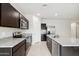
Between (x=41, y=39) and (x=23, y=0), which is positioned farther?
(x=41, y=39)

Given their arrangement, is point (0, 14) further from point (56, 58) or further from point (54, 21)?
point (54, 21)

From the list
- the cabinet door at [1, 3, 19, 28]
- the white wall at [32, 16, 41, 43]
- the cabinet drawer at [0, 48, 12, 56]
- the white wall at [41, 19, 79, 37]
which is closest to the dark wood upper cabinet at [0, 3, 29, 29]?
the cabinet door at [1, 3, 19, 28]

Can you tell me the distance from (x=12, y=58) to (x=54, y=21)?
9720 mm

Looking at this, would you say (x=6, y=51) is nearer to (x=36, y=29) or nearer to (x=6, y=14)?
(x=6, y=14)

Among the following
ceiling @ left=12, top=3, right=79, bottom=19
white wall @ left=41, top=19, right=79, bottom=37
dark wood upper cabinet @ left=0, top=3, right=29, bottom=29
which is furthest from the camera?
white wall @ left=41, top=19, right=79, bottom=37

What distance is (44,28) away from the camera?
32.2 ft

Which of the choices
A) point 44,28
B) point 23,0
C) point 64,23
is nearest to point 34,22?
point 44,28

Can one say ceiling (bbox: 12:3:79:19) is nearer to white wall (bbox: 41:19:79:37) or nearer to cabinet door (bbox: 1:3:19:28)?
cabinet door (bbox: 1:3:19:28)

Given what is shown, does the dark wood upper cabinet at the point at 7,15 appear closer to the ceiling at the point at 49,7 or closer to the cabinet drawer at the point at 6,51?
the cabinet drawer at the point at 6,51

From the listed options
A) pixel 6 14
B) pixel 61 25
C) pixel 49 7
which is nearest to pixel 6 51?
pixel 6 14

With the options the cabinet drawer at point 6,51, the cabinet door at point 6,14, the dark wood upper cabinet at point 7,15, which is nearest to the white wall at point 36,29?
the dark wood upper cabinet at point 7,15

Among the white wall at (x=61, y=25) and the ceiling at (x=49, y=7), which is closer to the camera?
the ceiling at (x=49, y=7)

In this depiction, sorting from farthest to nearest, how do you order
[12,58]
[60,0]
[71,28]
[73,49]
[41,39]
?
[71,28] < [41,39] < [73,49] < [60,0] < [12,58]

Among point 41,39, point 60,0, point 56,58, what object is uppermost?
point 60,0
